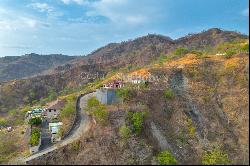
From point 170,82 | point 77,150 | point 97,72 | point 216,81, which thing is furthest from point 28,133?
point 97,72

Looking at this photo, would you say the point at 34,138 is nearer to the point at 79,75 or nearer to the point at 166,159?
the point at 166,159

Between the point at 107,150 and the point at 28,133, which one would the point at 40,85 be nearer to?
the point at 28,133

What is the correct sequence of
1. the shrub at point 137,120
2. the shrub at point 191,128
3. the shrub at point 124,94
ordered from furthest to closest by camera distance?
the shrub at point 124,94 → the shrub at point 191,128 → the shrub at point 137,120

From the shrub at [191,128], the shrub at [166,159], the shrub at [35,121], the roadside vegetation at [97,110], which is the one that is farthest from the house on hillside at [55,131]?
the shrub at [191,128]

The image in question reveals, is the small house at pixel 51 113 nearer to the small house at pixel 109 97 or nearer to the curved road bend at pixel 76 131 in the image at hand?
the curved road bend at pixel 76 131

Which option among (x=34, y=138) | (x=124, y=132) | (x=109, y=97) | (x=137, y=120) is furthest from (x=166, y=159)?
(x=34, y=138)

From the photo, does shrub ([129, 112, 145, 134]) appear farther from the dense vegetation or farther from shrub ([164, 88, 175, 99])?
the dense vegetation

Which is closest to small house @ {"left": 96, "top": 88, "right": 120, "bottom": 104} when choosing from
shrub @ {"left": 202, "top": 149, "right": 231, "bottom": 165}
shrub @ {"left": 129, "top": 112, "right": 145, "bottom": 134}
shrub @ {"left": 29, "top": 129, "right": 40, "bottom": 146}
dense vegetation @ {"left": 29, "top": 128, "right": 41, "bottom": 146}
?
shrub @ {"left": 129, "top": 112, "right": 145, "bottom": 134}
